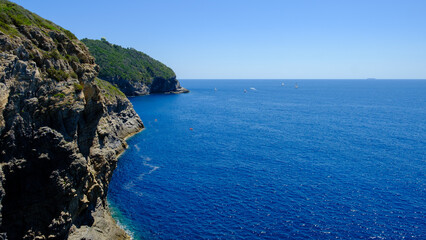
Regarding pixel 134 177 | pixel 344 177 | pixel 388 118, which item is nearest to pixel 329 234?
pixel 344 177

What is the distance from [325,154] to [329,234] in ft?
116

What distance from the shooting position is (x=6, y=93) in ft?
81.1

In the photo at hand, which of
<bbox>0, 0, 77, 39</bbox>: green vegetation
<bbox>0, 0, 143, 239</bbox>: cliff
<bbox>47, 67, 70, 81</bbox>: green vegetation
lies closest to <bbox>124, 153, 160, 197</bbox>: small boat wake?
<bbox>0, 0, 143, 239</bbox>: cliff

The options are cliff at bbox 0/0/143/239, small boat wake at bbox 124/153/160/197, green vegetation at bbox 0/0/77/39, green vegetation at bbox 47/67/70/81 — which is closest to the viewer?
cliff at bbox 0/0/143/239

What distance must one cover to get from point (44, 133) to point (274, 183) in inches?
1605

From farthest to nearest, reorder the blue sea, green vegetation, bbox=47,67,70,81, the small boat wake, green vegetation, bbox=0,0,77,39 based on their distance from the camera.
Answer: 1. the small boat wake
2. the blue sea
3. green vegetation, bbox=47,67,70,81
4. green vegetation, bbox=0,0,77,39

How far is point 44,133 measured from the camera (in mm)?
28641

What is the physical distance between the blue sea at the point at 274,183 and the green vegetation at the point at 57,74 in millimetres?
23202

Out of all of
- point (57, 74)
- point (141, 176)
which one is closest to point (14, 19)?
point (57, 74)

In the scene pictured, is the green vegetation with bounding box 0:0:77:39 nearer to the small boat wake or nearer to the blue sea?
the blue sea

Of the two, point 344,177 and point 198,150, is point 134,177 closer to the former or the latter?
point 198,150

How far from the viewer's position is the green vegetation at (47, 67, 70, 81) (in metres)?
30.7

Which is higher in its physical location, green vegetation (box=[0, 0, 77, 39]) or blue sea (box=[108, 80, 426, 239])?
green vegetation (box=[0, 0, 77, 39])

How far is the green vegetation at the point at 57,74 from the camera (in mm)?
30708
